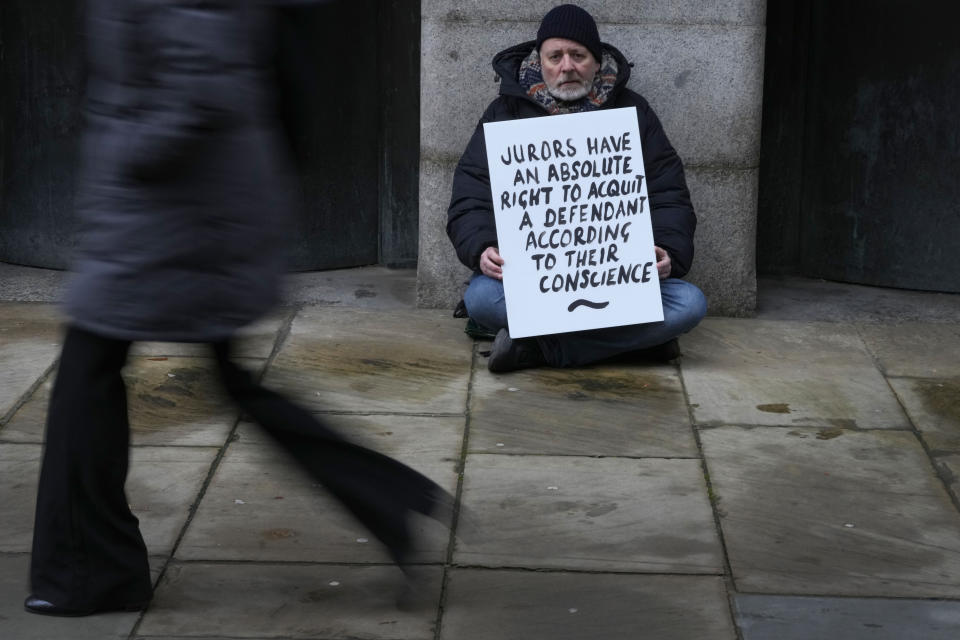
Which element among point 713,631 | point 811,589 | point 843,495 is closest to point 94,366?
point 713,631

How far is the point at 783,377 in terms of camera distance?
5441 mm

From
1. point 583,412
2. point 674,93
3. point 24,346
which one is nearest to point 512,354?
point 583,412

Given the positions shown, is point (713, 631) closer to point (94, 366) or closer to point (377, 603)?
point (377, 603)

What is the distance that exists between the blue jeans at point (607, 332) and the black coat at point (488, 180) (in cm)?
12

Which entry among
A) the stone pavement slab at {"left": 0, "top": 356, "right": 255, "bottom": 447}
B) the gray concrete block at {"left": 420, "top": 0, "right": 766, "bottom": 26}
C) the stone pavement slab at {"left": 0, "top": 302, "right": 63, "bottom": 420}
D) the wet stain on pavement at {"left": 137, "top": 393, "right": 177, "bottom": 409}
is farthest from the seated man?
the stone pavement slab at {"left": 0, "top": 302, "right": 63, "bottom": 420}

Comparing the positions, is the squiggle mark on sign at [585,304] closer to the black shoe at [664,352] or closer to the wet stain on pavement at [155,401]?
the black shoe at [664,352]

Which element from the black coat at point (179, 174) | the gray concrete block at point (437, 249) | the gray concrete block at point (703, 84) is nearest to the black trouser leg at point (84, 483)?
the black coat at point (179, 174)

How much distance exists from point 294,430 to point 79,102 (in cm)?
413

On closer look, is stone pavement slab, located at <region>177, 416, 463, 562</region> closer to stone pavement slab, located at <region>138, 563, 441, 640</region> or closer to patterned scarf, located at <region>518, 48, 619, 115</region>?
stone pavement slab, located at <region>138, 563, 441, 640</region>

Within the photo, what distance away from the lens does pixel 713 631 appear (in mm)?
3391

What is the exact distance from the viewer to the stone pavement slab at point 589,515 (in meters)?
3.79

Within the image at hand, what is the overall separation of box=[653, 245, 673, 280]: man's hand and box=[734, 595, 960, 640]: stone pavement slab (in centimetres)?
211

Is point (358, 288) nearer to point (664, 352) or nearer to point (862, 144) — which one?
point (664, 352)

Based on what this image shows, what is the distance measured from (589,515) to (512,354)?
1386 mm
